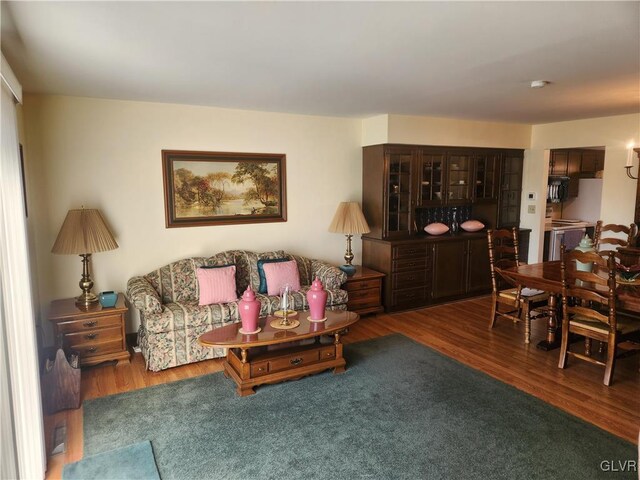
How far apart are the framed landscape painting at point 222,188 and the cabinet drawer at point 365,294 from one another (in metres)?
1.21

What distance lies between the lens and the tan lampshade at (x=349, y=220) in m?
5.14

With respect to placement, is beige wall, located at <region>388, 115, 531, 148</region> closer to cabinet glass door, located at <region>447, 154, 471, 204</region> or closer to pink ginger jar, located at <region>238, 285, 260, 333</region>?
cabinet glass door, located at <region>447, 154, 471, 204</region>

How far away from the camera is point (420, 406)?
312 cm

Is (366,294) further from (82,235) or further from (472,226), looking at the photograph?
(82,235)

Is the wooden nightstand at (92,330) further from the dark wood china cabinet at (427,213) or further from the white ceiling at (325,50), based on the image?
the dark wood china cabinet at (427,213)

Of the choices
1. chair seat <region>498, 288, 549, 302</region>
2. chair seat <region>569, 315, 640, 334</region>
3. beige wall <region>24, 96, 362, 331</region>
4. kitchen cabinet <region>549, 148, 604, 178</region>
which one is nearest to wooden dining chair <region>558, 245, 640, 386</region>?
chair seat <region>569, 315, 640, 334</region>

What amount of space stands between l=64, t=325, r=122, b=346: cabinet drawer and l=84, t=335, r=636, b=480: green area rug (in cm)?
63

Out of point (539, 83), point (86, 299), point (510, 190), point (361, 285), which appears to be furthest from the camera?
point (510, 190)

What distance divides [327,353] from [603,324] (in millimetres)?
2244

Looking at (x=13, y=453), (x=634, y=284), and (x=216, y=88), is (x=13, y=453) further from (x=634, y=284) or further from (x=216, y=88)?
(x=634, y=284)

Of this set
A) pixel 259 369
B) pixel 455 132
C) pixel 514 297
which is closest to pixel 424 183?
pixel 455 132

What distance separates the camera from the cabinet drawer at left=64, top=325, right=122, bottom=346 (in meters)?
3.64

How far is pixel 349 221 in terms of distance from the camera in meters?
5.14

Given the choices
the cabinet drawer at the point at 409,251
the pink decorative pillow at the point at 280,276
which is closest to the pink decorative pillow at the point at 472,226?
the cabinet drawer at the point at 409,251
